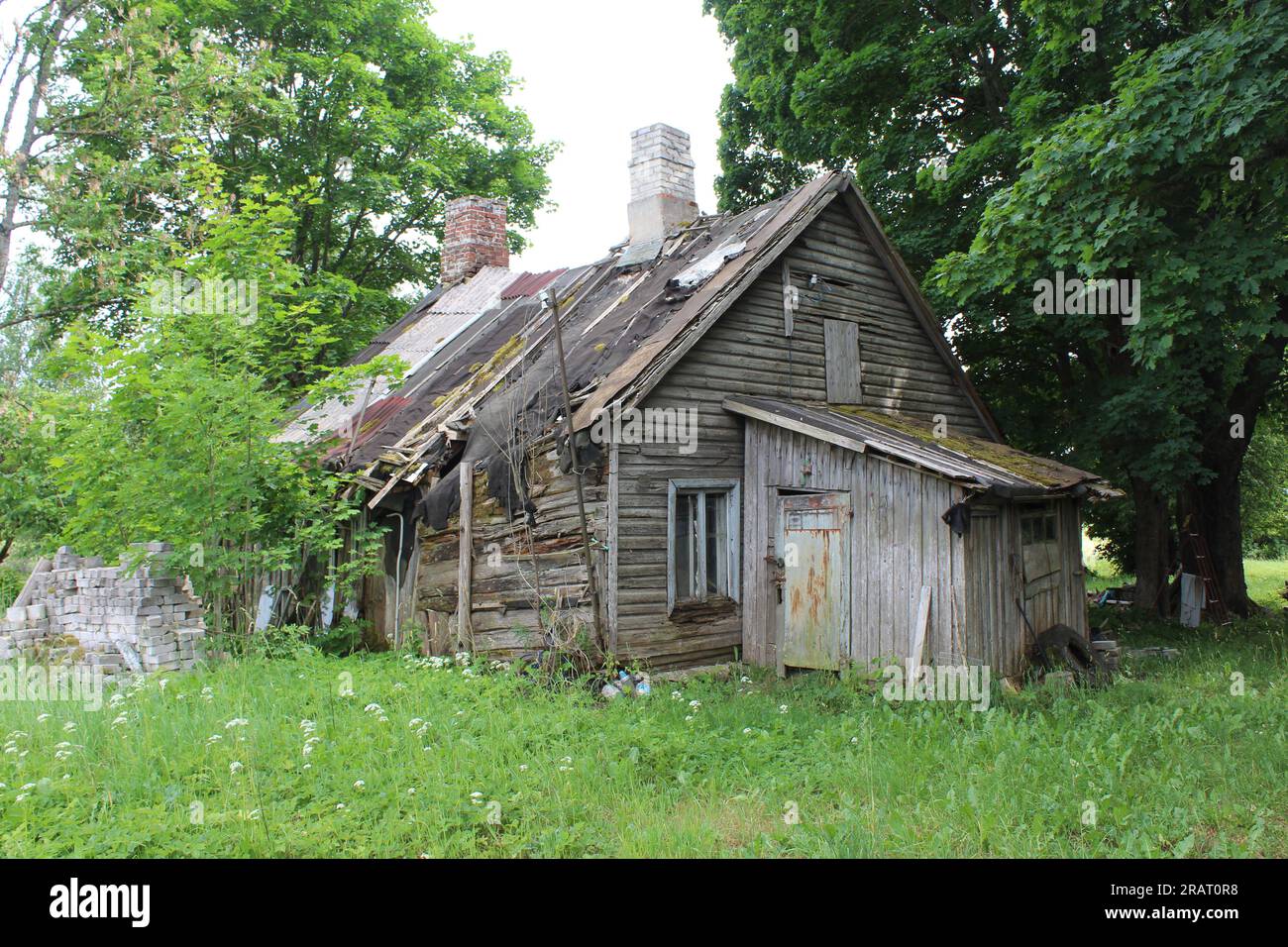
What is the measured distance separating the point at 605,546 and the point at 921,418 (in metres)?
5.88

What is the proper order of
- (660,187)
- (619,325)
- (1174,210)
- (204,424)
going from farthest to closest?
(660,187), (619,325), (1174,210), (204,424)

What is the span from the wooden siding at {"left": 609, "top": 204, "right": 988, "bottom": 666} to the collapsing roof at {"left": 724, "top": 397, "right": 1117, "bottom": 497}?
48 cm

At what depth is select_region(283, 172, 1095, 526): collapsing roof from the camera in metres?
10.6

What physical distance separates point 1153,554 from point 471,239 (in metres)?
14.6

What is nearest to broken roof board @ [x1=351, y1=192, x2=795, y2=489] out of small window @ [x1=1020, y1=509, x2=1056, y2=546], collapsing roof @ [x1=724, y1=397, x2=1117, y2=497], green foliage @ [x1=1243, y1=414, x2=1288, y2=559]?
collapsing roof @ [x1=724, y1=397, x2=1117, y2=497]

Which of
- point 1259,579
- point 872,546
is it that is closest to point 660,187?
point 872,546

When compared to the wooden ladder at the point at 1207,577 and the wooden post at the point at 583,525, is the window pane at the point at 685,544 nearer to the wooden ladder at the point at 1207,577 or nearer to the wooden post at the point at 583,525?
the wooden post at the point at 583,525

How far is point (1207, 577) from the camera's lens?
1602 cm

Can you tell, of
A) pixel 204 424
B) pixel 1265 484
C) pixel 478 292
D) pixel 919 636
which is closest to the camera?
pixel 919 636

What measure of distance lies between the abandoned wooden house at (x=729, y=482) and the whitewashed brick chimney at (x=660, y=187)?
0.95 ft

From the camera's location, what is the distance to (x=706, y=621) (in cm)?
1066

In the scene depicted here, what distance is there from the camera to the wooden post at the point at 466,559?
437 inches

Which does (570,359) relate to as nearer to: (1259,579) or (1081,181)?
(1081,181)
